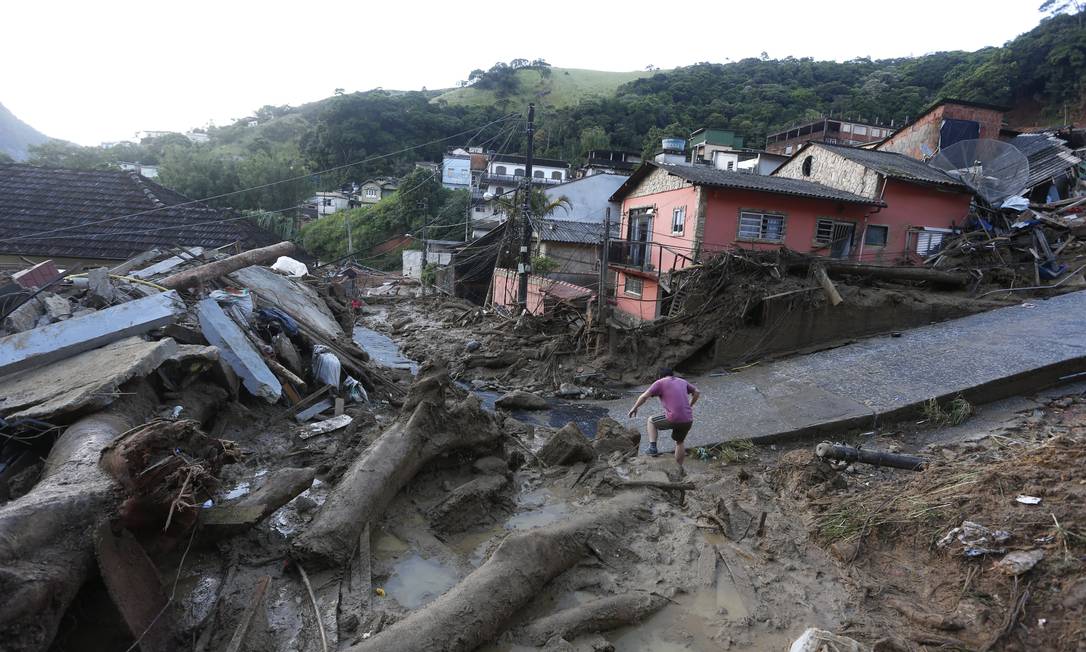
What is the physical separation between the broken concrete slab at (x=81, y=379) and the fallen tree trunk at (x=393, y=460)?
2122 mm

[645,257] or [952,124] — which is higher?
[952,124]

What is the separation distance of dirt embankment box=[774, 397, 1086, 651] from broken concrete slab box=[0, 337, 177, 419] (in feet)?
20.2

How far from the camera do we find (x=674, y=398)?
6.89 meters

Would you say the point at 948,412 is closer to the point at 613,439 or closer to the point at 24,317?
the point at 613,439

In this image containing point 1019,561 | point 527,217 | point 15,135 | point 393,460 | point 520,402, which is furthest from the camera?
point 15,135

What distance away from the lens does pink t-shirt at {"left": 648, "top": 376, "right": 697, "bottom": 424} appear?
22.5 ft

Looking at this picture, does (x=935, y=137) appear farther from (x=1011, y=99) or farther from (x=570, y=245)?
(x=1011, y=99)

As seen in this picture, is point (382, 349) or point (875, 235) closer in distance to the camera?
point (382, 349)

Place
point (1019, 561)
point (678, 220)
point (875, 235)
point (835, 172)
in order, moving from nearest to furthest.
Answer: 1. point (1019, 561)
2. point (678, 220)
3. point (875, 235)
4. point (835, 172)

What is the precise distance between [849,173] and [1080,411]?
12445 mm

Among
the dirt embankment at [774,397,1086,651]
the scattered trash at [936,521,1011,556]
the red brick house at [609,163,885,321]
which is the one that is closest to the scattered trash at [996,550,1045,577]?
the dirt embankment at [774,397,1086,651]

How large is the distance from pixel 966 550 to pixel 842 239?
14.9 meters

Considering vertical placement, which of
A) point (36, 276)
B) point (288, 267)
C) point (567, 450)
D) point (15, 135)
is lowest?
point (567, 450)

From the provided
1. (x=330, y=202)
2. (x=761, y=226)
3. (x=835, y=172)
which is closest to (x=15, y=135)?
(x=330, y=202)
